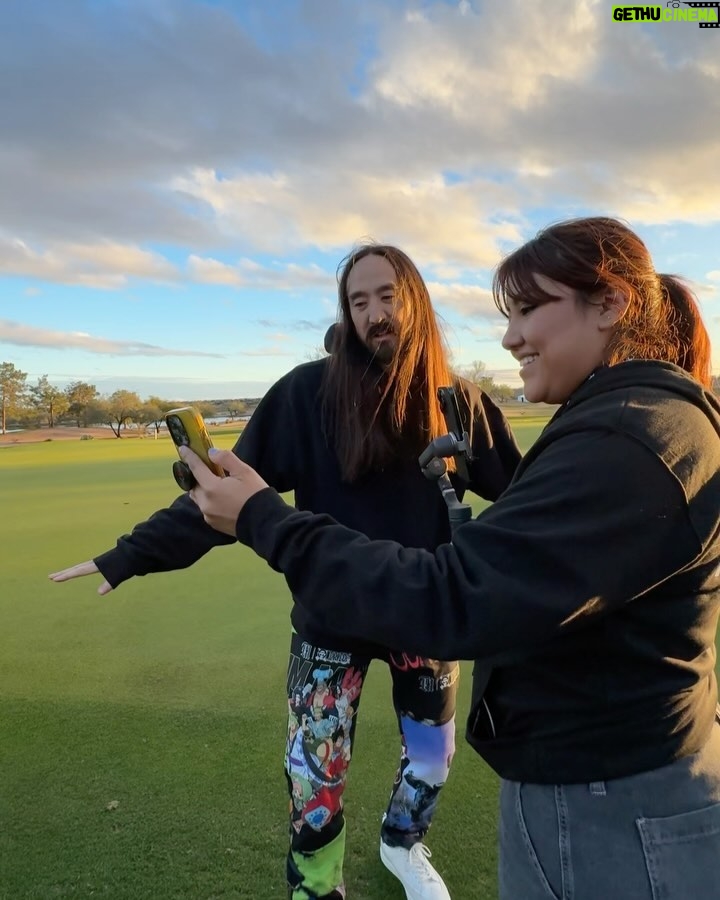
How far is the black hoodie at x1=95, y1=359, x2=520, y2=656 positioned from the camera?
66.0 inches

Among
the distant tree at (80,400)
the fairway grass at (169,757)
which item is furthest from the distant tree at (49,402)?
the fairway grass at (169,757)

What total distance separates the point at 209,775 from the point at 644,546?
5.94 ft

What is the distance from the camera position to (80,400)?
36.0 m

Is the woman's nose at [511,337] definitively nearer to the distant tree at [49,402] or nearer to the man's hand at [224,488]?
the man's hand at [224,488]

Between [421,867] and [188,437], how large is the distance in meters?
1.29

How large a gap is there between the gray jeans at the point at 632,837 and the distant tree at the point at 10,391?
116 ft

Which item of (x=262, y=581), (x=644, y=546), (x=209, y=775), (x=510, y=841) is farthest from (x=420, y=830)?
(x=262, y=581)

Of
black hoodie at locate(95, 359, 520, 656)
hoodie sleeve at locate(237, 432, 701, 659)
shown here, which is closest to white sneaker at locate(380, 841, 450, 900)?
black hoodie at locate(95, 359, 520, 656)

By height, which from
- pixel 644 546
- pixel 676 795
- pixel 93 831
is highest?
pixel 644 546

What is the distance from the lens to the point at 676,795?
0.86 m

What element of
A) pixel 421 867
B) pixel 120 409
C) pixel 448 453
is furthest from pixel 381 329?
pixel 120 409

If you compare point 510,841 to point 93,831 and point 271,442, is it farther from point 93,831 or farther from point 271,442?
point 93,831

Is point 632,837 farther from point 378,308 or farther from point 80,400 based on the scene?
point 80,400

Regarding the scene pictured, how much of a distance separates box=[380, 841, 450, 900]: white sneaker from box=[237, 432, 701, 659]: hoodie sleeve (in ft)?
3.78
